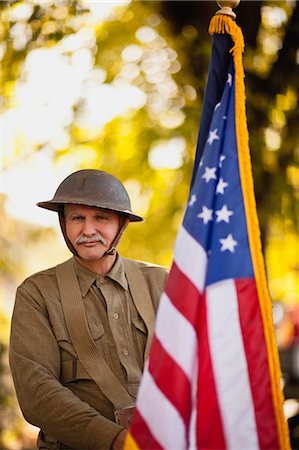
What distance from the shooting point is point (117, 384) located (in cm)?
409

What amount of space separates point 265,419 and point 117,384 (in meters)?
0.83

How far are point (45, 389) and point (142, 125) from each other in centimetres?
704

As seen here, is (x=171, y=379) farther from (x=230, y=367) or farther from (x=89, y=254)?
(x=89, y=254)

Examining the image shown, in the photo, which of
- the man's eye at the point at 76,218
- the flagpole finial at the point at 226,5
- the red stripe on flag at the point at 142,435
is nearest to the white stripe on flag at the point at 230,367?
the red stripe on flag at the point at 142,435

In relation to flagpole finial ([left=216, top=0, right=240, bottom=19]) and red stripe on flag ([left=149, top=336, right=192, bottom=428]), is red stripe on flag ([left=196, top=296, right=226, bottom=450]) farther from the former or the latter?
flagpole finial ([left=216, top=0, right=240, bottom=19])

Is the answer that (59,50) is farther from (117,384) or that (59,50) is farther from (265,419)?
(265,419)

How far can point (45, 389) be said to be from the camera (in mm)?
3922

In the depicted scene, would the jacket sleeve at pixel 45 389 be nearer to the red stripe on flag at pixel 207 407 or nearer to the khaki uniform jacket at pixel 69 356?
the khaki uniform jacket at pixel 69 356

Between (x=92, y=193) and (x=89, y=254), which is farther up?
(x=92, y=193)

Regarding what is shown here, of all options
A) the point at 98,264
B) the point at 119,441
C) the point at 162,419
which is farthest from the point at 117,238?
the point at 162,419

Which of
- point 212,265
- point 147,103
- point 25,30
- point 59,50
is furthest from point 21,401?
point 147,103

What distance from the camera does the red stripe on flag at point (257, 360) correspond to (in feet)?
11.4

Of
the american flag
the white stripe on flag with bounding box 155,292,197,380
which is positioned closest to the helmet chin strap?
the american flag

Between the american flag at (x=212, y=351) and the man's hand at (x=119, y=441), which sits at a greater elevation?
the american flag at (x=212, y=351)
